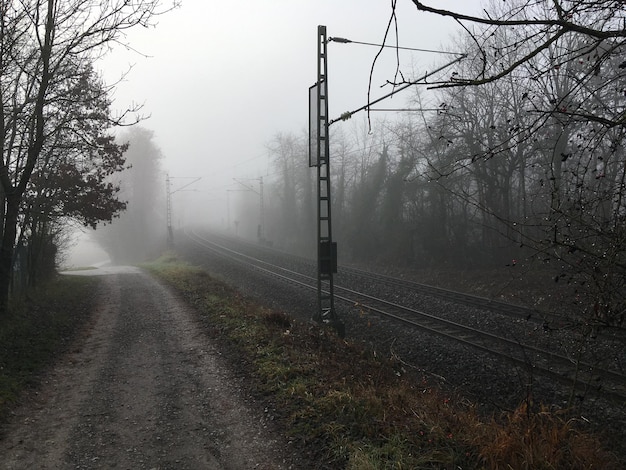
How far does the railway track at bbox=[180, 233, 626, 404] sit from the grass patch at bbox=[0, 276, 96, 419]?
6.74 meters

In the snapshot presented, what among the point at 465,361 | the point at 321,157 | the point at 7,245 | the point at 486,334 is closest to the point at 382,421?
the point at 465,361

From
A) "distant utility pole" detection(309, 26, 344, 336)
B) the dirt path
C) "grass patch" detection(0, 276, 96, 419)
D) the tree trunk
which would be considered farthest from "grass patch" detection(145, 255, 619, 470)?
the tree trunk

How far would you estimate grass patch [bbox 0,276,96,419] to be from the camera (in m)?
6.63

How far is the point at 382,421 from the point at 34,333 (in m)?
7.85

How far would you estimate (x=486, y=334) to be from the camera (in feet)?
32.9

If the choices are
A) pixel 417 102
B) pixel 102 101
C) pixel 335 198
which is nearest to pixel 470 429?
pixel 102 101

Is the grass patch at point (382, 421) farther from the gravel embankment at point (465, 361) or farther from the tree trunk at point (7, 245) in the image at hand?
the tree trunk at point (7, 245)

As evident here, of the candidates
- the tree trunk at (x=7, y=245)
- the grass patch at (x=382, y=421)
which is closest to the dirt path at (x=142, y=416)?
the grass patch at (x=382, y=421)

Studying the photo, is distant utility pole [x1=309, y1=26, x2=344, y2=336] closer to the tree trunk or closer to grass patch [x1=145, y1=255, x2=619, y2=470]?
grass patch [x1=145, y1=255, x2=619, y2=470]

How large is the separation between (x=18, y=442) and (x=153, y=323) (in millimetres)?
6167

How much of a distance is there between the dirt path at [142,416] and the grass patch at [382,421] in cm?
45

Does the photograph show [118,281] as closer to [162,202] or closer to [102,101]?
[102,101]

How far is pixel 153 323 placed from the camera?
10977mm

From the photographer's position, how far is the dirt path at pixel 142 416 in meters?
4.57
